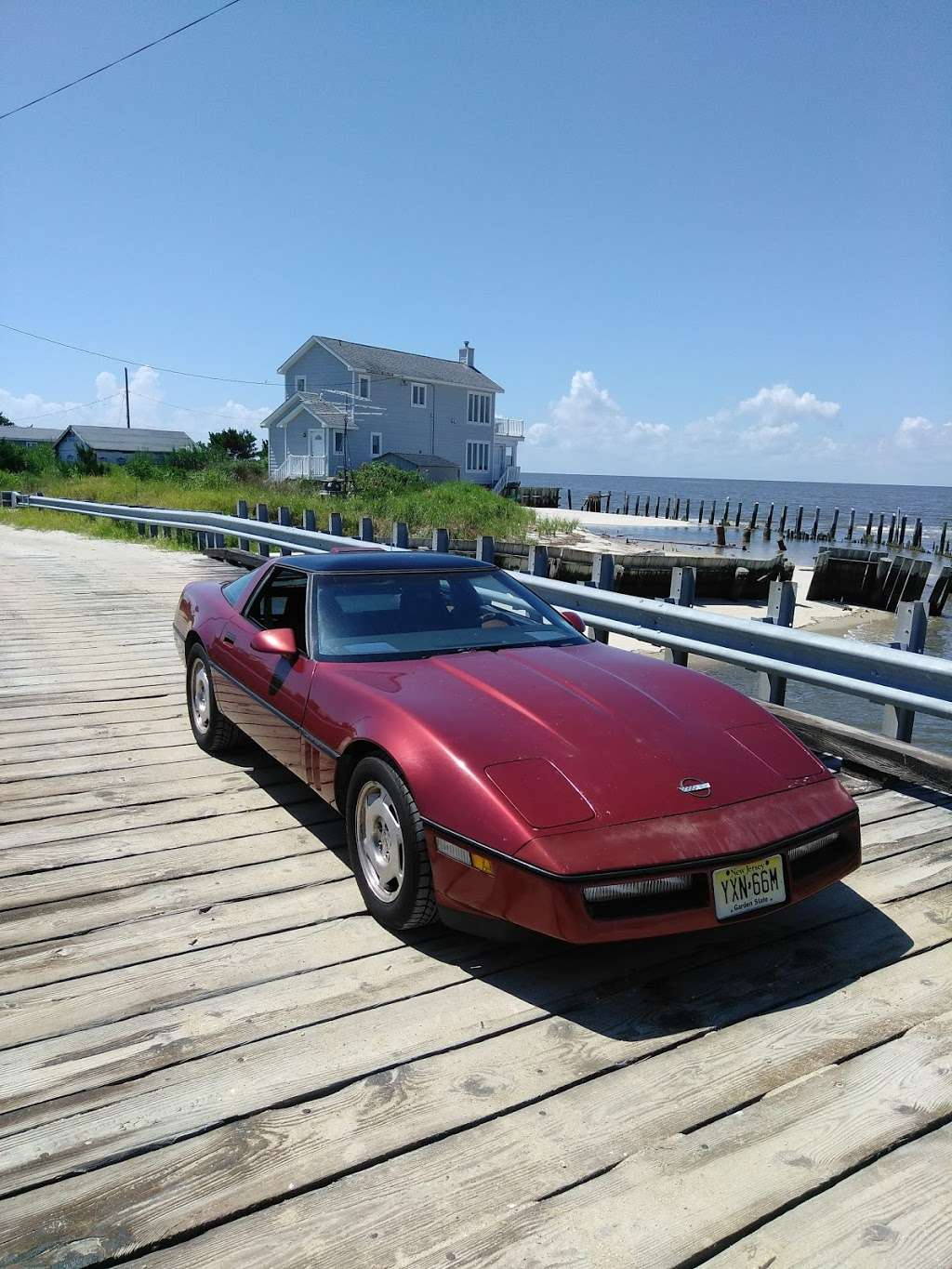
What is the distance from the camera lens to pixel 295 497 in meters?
32.3

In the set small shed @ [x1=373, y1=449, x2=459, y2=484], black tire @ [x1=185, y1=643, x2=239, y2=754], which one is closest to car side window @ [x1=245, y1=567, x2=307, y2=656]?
black tire @ [x1=185, y1=643, x2=239, y2=754]

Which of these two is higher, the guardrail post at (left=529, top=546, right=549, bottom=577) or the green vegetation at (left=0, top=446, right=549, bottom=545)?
the green vegetation at (left=0, top=446, right=549, bottom=545)

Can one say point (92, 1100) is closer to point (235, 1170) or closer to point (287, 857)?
point (235, 1170)

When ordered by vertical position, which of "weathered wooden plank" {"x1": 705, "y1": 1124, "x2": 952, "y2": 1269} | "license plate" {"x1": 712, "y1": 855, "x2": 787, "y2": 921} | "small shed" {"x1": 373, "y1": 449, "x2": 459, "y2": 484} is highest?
"small shed" {"x1": 373, "y1": 449, "x2": 459, "y2": 484}

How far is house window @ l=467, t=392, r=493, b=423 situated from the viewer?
55.4 metres

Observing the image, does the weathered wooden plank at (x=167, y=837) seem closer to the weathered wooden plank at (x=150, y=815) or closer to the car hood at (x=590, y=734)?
the weathered wooden plank at (x=150, y=815)

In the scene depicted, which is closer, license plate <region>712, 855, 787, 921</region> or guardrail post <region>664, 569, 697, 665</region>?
license plate <region>712, 855, 787, 921</region>

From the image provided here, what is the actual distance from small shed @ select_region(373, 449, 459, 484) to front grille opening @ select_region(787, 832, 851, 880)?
44680 millimetres

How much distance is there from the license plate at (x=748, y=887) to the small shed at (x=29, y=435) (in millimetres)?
108367

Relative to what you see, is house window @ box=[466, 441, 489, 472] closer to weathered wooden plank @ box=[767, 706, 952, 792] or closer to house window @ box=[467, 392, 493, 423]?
house window @ box=[467, 392, 493, 423]

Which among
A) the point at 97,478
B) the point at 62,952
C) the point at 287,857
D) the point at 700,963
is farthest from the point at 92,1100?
the point at 97,478

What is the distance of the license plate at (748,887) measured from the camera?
2.88m

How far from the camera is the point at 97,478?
36.0 meters

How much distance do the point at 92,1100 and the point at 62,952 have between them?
2.95 ft
